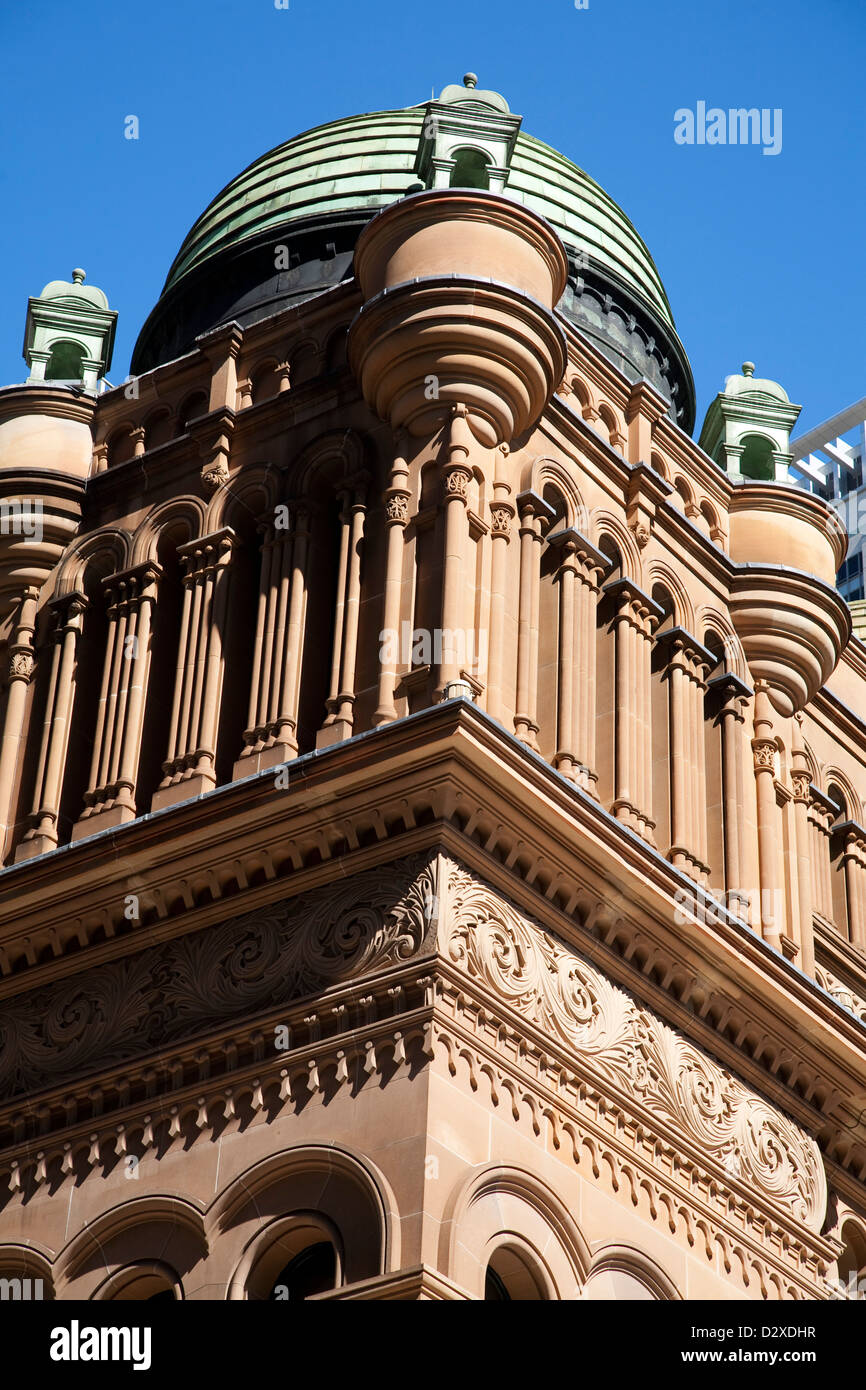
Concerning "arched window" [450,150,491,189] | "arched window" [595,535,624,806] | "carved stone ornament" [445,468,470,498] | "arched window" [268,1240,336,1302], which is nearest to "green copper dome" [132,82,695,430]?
"arched window" [450,150,491,189]

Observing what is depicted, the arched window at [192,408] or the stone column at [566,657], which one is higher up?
the arched window at [192,408]

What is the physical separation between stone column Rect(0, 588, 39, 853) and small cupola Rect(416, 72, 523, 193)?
603cm

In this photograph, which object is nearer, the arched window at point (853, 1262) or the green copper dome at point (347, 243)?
the arched window at point (853, 1262)

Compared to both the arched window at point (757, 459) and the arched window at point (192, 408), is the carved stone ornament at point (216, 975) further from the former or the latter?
the arched window at point (757, 459)

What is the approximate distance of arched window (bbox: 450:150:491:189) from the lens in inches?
1053

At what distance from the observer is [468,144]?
1056 inches

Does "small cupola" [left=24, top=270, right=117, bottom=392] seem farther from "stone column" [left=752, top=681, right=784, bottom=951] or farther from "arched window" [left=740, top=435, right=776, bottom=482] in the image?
"stone column" [left=752, top=681, right=784, bottom=951]

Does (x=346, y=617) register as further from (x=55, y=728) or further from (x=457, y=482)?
(x=55, y=728)

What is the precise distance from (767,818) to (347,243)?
858cm

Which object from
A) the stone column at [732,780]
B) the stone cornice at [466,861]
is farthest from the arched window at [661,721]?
the stone cornice at [466,861]

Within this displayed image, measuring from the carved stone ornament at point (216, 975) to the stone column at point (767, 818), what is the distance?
5511 mm

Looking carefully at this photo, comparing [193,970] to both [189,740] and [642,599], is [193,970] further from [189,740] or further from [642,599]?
[642,599]

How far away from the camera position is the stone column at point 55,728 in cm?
2488
